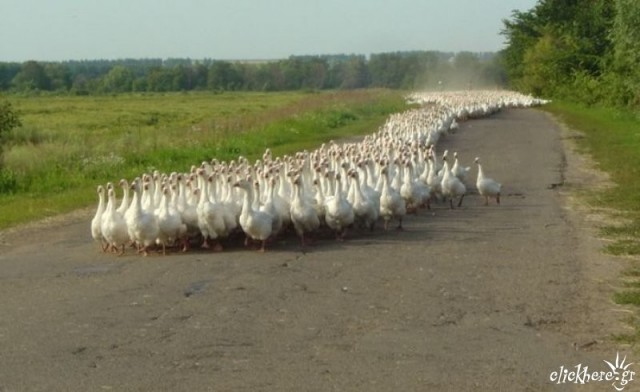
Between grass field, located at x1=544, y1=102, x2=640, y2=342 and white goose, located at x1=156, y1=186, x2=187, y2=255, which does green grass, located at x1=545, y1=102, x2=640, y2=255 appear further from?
white goose, located at x1=156, y1=186, x2=187, y2=255

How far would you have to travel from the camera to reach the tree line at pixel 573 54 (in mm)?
48519

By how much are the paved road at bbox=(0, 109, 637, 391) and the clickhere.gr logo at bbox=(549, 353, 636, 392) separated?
9cm

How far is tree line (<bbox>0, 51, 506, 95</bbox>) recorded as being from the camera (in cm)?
12538

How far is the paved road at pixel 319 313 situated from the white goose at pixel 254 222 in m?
0.27

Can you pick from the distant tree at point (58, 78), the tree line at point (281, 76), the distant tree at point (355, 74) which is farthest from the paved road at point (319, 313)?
the distant tree at point (355, 74)

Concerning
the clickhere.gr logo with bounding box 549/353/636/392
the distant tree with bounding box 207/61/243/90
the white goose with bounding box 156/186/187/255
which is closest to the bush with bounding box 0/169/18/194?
the white goose with bounding box 156/186/187/255

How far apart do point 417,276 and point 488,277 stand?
30.6 inches

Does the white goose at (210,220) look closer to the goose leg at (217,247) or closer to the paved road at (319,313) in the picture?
the goose leg at (217,247)

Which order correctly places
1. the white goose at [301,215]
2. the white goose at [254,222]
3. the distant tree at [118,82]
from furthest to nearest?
the distant tree at [118,82] → the white goose at [301,215] → the white goose at [254,222]

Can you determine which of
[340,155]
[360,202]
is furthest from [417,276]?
[340,155]

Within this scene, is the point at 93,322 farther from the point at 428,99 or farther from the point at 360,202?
the point at 428,99

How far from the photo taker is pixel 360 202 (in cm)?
1617

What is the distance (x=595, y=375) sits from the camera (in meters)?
8.51

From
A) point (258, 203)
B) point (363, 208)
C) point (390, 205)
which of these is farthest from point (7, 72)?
point (258, 203)
